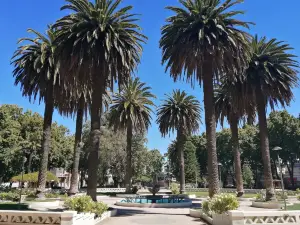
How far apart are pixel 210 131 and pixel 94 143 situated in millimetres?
8212

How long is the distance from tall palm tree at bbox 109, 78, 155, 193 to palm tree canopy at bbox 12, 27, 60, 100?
43.9 ft

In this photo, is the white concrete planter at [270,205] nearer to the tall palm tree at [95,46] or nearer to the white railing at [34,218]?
the tall palm tree at [95,46]

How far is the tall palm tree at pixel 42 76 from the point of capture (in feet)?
93.4

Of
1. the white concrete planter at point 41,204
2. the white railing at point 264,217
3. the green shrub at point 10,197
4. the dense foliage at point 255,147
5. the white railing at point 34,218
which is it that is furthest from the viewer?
the dense foliage at point 255,147

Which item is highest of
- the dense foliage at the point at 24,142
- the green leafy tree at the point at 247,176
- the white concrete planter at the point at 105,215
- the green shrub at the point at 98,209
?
the dense foliage at the point at 24,142

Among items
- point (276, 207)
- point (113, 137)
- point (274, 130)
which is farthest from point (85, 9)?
point (274, 130)

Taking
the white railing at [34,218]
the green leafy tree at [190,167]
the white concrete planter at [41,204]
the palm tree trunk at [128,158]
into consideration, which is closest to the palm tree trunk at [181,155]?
the palm tree trunk at [128,158]

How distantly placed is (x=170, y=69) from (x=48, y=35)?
13.0 metres

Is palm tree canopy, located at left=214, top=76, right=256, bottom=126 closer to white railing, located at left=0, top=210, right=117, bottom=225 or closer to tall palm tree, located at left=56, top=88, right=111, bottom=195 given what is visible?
tall palm tree, located at left=56, top=88, right=111, bottom=195

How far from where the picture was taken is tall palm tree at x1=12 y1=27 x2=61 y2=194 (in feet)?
93.4

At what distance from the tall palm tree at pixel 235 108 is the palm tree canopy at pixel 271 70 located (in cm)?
144

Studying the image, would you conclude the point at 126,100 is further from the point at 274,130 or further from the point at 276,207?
the point at 274,130

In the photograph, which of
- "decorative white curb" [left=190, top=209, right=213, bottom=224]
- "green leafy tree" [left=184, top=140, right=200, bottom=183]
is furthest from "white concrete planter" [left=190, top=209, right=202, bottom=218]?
"green leafy tree" [left=184, top=140, right=200, bottom=183]

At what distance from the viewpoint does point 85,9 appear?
20.8 metres
